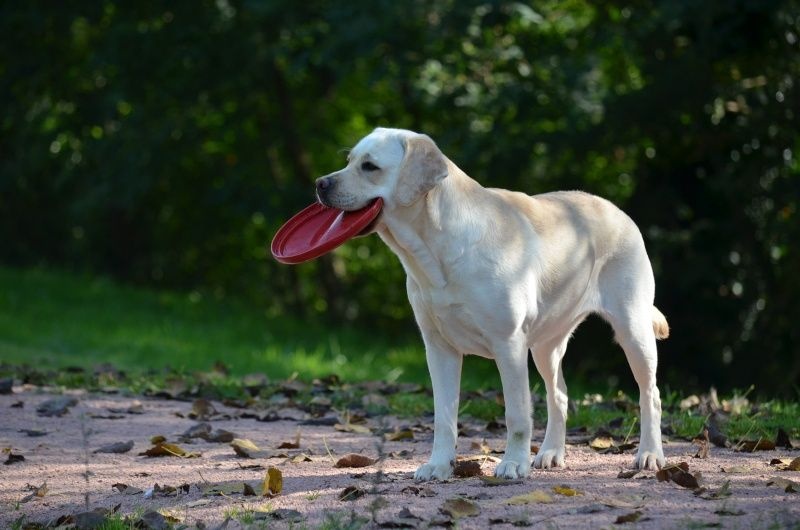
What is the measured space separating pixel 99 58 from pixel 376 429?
1193 centimetres

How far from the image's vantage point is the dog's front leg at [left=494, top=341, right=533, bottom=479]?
5609 millimetres

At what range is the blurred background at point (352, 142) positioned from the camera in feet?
45.9

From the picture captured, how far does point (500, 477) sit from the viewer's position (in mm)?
5574

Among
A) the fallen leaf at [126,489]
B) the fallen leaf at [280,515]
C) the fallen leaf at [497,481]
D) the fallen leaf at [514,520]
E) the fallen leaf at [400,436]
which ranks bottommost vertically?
the fallen leaf at [280,515]

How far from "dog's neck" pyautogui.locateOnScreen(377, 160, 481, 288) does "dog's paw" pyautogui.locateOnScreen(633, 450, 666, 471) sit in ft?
4.61

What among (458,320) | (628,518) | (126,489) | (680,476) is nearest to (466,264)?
(458,320)

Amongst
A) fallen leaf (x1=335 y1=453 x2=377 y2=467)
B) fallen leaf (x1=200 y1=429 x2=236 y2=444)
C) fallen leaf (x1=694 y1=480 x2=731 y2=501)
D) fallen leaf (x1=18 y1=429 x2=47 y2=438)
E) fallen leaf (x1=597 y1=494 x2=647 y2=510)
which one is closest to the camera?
fallen leaf (x1=597 y1=494 x2=647 y2=510)

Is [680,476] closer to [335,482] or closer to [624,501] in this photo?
[624,501]

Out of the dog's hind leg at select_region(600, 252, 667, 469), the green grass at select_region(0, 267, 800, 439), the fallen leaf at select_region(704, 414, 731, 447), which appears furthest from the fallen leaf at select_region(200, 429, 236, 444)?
the fallen leaf at select_region(704, 414, 731, 447)

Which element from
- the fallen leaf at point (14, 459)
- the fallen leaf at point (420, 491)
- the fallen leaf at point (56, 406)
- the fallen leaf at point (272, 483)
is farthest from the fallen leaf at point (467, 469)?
the fallen leaf at point (56, 406)

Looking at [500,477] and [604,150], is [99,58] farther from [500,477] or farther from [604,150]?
[500,477]

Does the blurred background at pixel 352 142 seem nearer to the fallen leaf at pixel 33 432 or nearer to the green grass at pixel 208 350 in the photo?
the green grass at pixel 208 350

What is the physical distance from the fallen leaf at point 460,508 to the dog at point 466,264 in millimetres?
703

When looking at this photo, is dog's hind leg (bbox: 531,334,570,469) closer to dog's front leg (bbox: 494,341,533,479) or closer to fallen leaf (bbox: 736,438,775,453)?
dog's front leg (bbox: 494,341,533,479)
